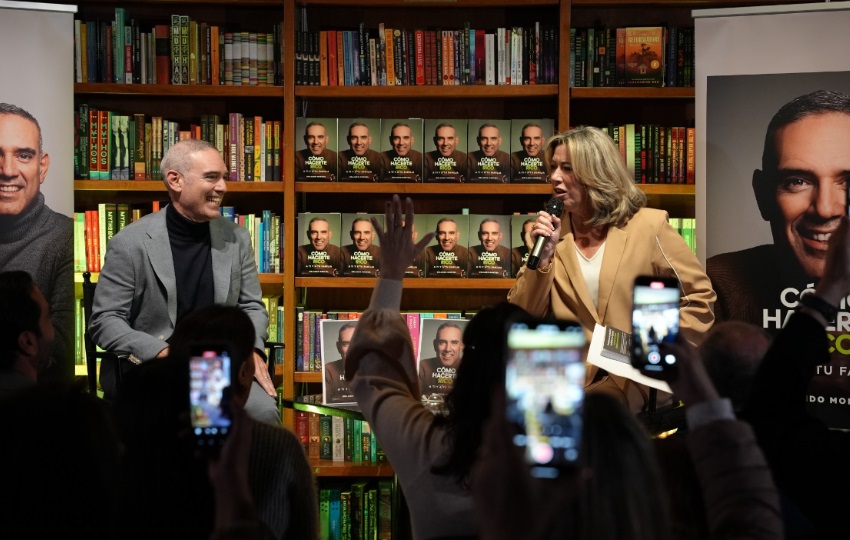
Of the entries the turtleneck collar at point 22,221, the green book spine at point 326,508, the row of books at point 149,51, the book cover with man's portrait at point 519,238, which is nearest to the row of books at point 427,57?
the row of books at point 149,51

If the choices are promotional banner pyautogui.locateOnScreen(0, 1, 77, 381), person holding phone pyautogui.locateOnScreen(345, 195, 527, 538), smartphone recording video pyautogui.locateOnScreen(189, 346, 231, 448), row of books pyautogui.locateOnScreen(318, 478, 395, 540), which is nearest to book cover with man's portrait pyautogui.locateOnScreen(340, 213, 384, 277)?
row of books pyautogui.locateOnScreen(318, 478, 395, 540)

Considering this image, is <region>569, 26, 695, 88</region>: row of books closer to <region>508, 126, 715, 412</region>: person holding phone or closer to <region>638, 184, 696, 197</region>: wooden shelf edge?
<region>638, 184, 696, 197</region>: wooden shelf edge

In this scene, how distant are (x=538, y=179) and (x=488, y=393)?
2.65 m

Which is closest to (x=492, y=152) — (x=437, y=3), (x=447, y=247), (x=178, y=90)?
(x=447, y=247)

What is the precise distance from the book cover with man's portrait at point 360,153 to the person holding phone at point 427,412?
2.40 metres

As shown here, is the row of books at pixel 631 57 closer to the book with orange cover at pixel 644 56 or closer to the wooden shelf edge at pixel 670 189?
the book with orange cover at pixel 644 56

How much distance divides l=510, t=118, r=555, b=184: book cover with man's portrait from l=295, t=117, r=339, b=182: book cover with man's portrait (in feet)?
2.65

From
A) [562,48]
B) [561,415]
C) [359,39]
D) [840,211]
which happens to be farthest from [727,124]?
[561,415]

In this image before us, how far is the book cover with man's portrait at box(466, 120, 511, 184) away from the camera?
4129 millimetres

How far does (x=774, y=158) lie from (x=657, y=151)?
708 millimetres

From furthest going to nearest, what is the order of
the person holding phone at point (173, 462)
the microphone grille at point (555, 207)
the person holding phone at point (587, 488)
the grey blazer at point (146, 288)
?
the grey blazer at point (146, 288), the microphone grille at point (555, 207), the person holding phone at point (173, 462), the person holding phone at point (587, 488)

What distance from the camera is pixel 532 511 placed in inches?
37.3

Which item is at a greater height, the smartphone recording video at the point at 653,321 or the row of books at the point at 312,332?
the smartphone recording video at the point at 653,321

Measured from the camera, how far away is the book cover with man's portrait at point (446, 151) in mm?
4148
